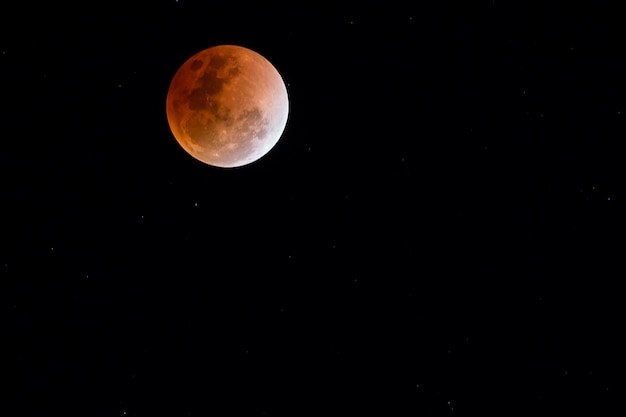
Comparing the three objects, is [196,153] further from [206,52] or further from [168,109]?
[206,52]

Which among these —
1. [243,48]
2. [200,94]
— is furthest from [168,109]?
[243,48]

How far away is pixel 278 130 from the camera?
555 centimetres

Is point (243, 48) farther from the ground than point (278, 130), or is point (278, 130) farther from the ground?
point (243, 48)

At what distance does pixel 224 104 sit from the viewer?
5.09 metres

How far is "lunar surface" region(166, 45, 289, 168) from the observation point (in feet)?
16.8

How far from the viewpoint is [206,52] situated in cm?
534

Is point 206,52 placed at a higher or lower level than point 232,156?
higher

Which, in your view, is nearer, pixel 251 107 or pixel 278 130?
pixel 251 107

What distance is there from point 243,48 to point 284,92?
46 cm

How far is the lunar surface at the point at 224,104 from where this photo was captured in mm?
5121

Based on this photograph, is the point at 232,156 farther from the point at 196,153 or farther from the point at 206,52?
the point at 206,52

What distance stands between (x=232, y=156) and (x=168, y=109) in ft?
1.99

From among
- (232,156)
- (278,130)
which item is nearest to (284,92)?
(278,130)

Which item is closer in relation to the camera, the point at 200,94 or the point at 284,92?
the point at 200,94
